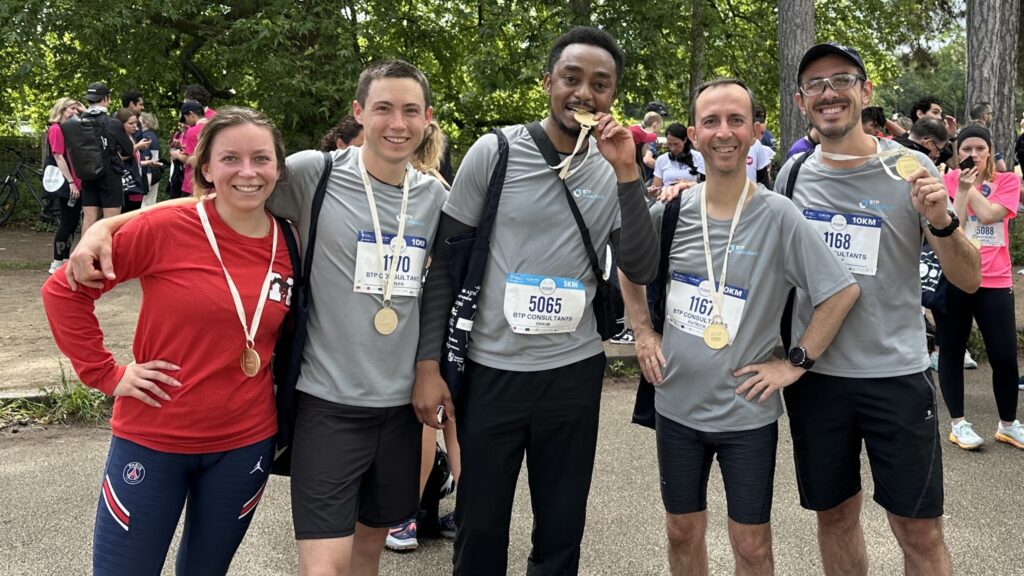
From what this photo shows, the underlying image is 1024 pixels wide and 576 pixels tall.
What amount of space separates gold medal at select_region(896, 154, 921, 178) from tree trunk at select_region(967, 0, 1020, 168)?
843cm

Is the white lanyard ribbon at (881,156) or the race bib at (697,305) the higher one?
the white lanyard ribbon at (881,156)

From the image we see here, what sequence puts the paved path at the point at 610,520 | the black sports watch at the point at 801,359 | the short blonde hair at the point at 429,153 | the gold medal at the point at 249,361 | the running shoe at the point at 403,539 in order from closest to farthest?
the gold medal at the point at 249,361 → the black sports watch at the point at 801,359 → the paved path at the point at 610,520 → the running shoe at the point at 403,539 → the short blonde hair at the point at 429,153

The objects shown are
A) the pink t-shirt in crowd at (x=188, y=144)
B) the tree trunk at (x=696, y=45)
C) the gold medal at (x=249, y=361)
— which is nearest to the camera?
the gold medal at (x=249, y=361)

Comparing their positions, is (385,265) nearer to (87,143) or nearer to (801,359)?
(801,359)

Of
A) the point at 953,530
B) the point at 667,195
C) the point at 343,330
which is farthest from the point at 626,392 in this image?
the point at 343,330

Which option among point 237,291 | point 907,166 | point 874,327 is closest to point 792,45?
point 907,166

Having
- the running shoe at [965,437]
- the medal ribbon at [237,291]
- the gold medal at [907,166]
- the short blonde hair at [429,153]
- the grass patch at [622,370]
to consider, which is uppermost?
the gold medal at [907,166]

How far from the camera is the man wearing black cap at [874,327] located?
3.04 meters

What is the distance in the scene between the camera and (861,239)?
3.05 m

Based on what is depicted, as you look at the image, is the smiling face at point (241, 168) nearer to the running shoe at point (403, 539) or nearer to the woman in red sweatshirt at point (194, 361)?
the woman in red sweatshirt at point (194, 361)

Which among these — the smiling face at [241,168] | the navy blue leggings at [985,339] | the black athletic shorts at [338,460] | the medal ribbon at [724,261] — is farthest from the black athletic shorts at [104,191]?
the medal ribbon at [724,261]

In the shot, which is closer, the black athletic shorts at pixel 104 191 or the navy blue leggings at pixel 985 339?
the navy blue leggings at pixel 985 339

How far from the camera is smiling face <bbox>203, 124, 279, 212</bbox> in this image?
2.64 metres

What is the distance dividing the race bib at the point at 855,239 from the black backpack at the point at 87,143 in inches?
357
